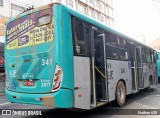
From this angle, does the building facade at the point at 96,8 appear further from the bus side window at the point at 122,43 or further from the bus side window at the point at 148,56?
the bus side window at the point at 122,43

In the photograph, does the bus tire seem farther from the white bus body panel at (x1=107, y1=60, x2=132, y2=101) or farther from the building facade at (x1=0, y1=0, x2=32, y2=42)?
the building facade at (x1=0, y1=0, x2=32, y2=42)

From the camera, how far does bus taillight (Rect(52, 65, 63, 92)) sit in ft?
17.5

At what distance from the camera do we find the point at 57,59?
5383mm

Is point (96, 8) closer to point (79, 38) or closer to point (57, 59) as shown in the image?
point (79, 38)

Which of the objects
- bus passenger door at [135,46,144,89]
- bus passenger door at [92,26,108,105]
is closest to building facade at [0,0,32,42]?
bus passenger door at [135,46,144,89]

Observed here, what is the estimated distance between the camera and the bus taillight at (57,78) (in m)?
5.34

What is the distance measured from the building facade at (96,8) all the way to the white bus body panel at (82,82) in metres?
29.9

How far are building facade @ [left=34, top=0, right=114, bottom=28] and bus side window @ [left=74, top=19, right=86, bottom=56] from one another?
1165 inches

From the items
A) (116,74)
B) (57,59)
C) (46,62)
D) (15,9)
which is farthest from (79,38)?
(15,9)

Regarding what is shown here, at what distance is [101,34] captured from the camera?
7.03 m

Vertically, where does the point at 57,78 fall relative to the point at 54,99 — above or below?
above

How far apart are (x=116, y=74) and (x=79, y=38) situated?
276 cm

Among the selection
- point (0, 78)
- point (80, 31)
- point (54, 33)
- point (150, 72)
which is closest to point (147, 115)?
point (80, 31)

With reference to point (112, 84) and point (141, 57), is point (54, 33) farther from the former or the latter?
point (141, 57)
